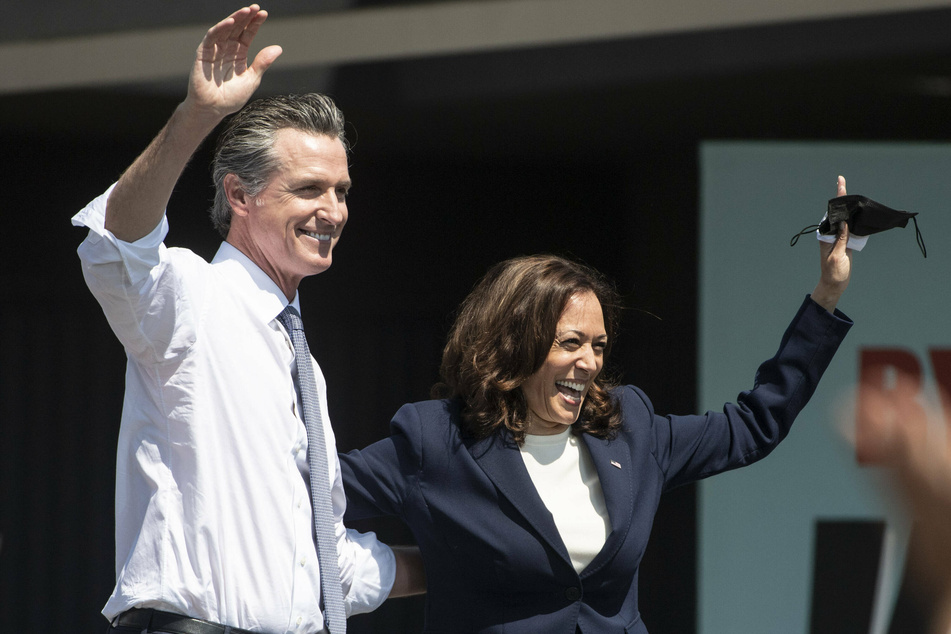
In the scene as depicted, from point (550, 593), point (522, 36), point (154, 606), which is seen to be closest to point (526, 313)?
point (550, 593)

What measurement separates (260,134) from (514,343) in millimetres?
672

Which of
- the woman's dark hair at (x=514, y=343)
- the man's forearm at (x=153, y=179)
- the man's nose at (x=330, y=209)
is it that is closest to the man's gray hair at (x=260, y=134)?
the man's nose at (x=330, y=209)

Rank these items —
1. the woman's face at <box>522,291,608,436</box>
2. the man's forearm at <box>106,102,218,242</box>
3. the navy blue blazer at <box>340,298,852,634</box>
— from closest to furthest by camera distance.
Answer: the man's forearm at <box>106,102,218,242</box> < the navy blue blazer at <box>340,298,852,634</box> < the woman's face at <box>522,291,608,436</box>

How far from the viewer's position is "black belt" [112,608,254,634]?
5.55ft

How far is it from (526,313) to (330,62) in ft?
7.00

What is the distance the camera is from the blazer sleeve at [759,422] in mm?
2275

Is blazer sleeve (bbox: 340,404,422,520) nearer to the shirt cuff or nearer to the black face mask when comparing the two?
the shirt cuff

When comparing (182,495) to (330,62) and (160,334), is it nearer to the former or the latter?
(160,334)

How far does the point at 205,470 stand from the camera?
173cm

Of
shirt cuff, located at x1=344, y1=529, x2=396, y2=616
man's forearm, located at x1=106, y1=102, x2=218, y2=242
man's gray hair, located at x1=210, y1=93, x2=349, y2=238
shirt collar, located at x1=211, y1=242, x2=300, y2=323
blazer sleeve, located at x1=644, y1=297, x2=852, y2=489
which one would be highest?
man's gray hair, located at x1=210, y1=93, x2=349, y2=238

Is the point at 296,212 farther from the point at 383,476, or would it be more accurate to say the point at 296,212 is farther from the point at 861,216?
the point at 861,216

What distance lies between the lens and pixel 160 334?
66.2 inches

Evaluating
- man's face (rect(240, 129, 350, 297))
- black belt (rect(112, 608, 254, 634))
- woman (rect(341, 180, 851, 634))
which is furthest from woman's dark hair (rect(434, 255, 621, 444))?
black belt (rect(112, 608, 254, 634))

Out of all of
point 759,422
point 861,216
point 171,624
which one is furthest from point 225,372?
point 861,216
